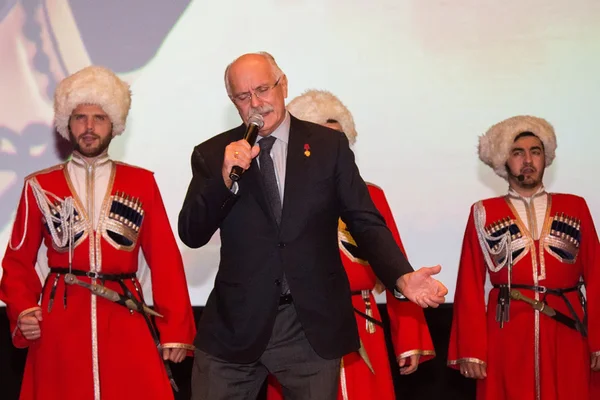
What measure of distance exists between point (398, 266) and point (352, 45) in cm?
203

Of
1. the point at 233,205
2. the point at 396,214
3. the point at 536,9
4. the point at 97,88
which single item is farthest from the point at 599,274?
the point at 97,88

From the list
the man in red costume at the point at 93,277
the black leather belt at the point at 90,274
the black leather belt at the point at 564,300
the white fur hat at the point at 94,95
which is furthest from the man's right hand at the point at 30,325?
the black leather belt at the point at 564,300

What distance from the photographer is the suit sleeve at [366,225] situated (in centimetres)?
233

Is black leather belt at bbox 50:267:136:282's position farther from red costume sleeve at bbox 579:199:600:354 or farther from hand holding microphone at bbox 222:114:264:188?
red costume sleeve at bbox 579:199:600:354

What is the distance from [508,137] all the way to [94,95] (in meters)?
1.71

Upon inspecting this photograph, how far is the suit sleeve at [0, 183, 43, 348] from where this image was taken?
10.9ft

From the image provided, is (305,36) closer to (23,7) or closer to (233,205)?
(23,7)

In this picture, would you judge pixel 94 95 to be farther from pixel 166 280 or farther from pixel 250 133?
pixel 250 133

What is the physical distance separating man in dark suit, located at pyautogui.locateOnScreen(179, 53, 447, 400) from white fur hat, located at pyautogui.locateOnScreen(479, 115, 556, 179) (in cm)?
157

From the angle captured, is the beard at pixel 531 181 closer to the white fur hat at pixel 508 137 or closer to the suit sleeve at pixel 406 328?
the white fur hat at pixel 508 137

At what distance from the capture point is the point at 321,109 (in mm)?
3803

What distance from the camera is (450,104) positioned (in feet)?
13.7

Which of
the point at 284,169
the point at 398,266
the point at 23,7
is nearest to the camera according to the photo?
the point at 398,266

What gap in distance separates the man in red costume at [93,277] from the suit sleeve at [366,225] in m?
1.17
